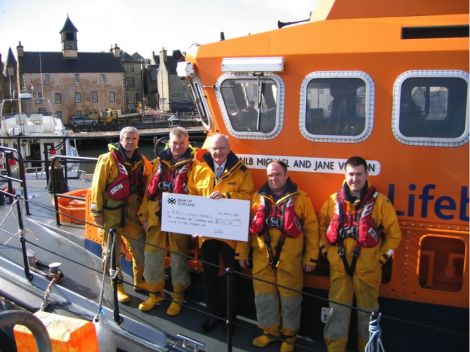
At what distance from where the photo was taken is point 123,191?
13.1ft

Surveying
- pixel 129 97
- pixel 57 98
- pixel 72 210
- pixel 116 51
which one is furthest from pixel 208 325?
pixel 129 97

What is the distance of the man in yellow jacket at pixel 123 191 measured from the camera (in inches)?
156

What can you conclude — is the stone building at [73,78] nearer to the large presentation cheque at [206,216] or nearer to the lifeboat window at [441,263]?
the large presentation cheque at [206,216]

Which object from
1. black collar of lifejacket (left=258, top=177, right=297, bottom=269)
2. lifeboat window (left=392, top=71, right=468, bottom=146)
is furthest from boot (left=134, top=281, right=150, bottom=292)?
lifeboat window (left=392, top=71, right=468, bottom=146)

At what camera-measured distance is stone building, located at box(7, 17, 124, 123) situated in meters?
59.2

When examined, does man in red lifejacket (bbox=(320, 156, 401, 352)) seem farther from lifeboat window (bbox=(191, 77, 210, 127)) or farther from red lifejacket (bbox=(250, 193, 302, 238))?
lifeboat window (bbox=(191, 77, 210, 127))

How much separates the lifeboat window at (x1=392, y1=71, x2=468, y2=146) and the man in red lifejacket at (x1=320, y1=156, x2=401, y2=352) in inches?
20.6

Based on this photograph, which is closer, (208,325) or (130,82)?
(208,325)

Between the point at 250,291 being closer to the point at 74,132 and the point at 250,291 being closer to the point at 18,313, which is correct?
the point at 18,313

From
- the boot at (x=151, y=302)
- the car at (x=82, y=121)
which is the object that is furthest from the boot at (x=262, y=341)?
the car at (x=82, y=121)

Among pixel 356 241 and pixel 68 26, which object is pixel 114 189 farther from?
pixel 68 26

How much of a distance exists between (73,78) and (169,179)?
63242 millimetres

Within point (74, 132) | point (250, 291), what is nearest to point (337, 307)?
point (250, 291)

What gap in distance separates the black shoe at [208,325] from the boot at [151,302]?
0.50 meters
